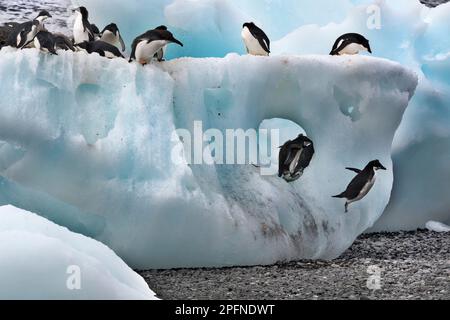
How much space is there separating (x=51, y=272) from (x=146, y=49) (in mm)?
2729

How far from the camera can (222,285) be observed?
6613 millimetres

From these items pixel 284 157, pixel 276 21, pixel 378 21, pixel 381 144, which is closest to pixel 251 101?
pixel 284 157

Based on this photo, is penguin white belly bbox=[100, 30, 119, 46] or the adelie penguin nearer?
the adelie penguin

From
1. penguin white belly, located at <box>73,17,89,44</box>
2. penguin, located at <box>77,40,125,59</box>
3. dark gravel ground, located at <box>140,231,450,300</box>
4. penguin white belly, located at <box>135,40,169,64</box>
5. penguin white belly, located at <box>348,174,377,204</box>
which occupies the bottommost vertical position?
dark gravel ground, located at <box>140,231,450,300</box>

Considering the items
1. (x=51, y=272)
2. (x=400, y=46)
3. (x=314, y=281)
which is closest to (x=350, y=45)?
(x=400, y=46)

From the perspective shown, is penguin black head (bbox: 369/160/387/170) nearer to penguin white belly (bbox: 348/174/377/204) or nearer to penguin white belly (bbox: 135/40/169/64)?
penguin white belly (bbox: 348/174/377/204)

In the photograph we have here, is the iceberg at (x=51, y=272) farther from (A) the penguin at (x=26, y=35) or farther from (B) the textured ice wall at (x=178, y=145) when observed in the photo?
(A) the penguin at (x=26, y=35)

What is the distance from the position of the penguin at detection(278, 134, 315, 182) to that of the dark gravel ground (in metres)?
0.85

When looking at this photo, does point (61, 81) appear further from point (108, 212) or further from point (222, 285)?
point (222, 285)

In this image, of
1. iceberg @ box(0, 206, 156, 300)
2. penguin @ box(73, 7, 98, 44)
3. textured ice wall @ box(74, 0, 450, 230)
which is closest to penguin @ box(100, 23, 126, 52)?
penguin @ box(73, 7, 98, 44)

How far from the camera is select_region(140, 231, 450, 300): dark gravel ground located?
629cm

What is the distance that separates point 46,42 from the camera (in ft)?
23.8

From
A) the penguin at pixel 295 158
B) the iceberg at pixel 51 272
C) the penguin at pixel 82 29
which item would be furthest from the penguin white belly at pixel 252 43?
the iceberg at pixel 51 272

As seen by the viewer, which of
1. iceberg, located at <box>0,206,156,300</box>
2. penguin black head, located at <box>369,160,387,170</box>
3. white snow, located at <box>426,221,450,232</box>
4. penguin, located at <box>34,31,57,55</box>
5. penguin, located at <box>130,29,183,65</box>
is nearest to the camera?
iceberg, located at <box>0,206,156,300</box>
